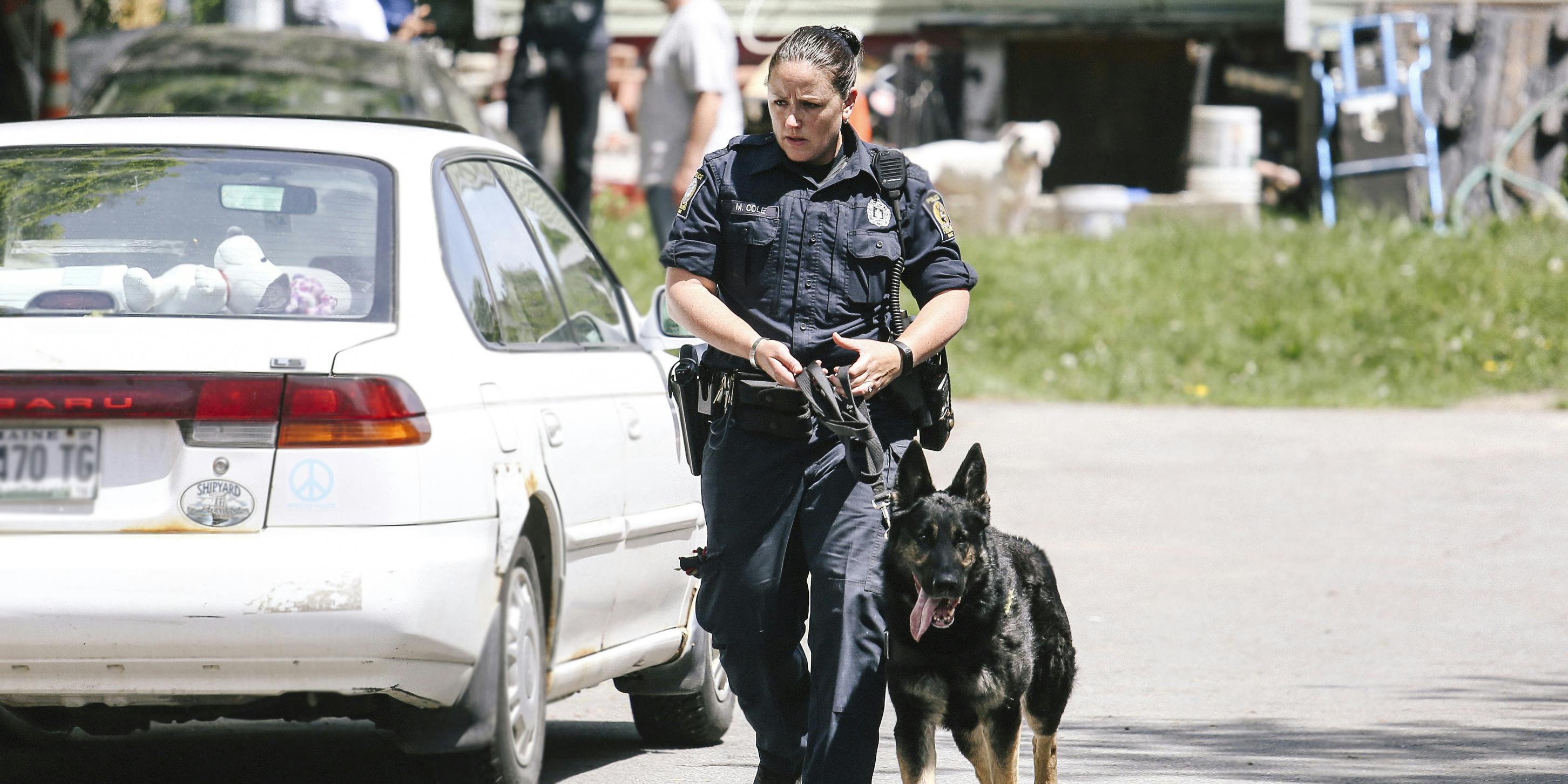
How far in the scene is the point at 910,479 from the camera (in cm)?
480

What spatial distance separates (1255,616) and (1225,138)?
10.5 meters

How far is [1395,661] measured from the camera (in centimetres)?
770

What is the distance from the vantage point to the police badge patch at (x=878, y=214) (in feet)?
15.7

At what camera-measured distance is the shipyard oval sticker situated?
14.7 ft

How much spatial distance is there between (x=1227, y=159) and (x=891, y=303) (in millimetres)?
14347

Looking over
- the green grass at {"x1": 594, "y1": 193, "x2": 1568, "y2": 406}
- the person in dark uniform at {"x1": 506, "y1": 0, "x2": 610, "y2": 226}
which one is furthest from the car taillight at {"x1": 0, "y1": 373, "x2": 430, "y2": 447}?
the green grass at {"x1": 594, "y1": 193, "x2": 1568, "y2": 406}

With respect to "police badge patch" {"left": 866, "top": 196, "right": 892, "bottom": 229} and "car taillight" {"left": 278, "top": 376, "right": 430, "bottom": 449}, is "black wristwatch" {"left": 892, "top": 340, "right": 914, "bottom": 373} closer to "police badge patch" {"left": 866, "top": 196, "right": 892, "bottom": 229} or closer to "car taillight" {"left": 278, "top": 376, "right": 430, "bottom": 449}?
"police badge patch" {"left": 866, "top": 196, "right": 892, "bottom": 229}

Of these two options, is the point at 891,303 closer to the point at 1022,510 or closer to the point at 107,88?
the point at 1022,510

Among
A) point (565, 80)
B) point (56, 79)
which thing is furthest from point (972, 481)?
point (56, 79)

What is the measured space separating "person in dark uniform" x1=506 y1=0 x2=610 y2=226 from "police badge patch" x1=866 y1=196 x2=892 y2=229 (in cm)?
860

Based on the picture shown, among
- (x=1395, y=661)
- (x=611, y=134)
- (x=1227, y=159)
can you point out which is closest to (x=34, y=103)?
(x=611, y=134)

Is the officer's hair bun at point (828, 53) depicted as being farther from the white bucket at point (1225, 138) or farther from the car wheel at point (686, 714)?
the white bucket at point (1225, 138)

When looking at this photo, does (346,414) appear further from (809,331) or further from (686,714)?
(686,714)

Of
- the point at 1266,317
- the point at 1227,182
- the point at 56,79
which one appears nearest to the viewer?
the point at 56,79
